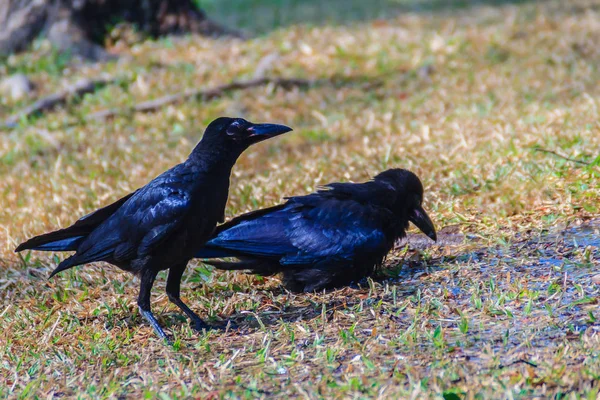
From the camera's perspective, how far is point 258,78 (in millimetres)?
9672

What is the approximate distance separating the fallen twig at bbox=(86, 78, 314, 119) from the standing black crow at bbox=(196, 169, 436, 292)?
445 centimetres

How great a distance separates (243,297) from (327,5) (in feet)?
39.2

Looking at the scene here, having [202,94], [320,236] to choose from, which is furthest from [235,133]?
[202,94]

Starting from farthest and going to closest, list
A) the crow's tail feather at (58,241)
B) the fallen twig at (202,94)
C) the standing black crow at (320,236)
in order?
the fallen twig at (202,94) → the standing black crow at (320,236) → the crow's tail feather at (58,241)

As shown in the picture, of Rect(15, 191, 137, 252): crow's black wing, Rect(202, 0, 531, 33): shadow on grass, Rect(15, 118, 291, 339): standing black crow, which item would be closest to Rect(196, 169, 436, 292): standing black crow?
Rect(15, 118, 291, 339): standing black crow

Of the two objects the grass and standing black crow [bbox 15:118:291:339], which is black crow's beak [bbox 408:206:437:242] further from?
standing black crow [bbox 15:118:291:339]

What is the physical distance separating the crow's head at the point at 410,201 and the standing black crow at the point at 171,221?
1001mm

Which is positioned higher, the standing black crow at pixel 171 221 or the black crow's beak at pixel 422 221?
the standing black crow at pixel 171 221

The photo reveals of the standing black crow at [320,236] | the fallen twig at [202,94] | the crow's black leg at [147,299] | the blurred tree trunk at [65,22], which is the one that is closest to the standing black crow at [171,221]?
the crow's black leg at [147,299]

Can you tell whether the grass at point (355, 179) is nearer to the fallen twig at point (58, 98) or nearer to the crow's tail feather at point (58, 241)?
the fallen twig at point (58, 98)

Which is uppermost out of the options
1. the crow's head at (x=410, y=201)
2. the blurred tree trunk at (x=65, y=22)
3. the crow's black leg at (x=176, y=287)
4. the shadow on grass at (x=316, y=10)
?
the blurred tree trunk at (x=65, y=22)

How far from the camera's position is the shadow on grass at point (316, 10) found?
13.4 metres

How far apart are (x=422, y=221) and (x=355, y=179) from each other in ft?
4.34

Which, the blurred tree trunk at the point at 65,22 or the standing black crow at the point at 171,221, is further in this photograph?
the blurred tree trunk at the point at 65,22
